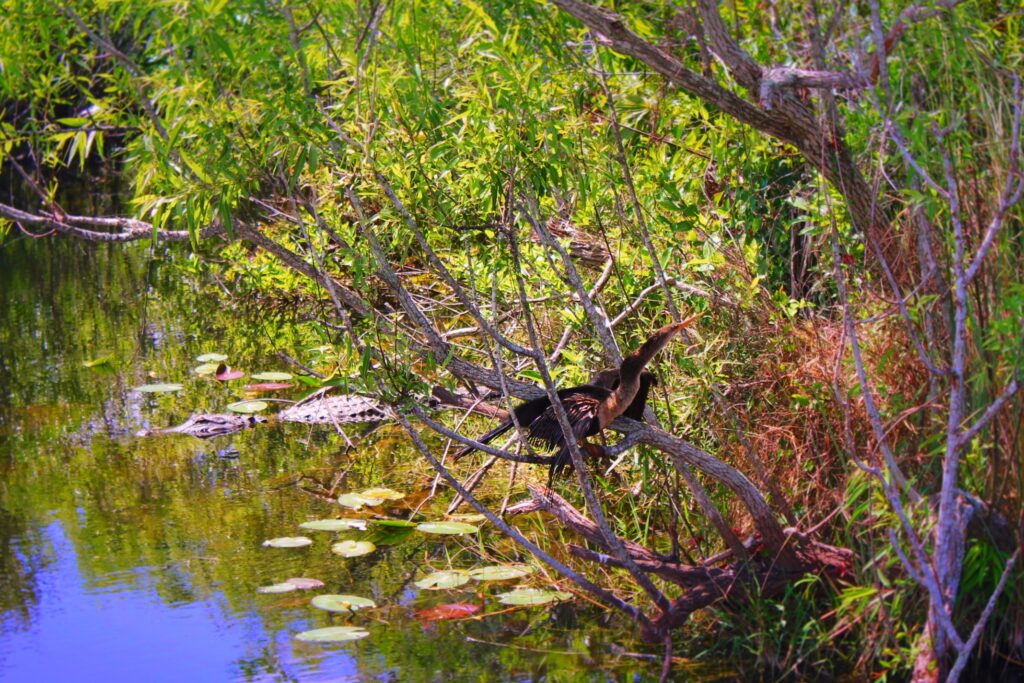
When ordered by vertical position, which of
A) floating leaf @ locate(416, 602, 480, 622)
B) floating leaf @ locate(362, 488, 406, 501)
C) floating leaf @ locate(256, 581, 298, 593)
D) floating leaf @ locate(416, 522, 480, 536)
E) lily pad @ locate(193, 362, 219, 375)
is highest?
lily pad @ locate(193, 362, 219, 375)

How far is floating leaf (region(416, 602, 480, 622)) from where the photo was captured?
404 centimetres

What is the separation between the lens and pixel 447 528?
465 cm

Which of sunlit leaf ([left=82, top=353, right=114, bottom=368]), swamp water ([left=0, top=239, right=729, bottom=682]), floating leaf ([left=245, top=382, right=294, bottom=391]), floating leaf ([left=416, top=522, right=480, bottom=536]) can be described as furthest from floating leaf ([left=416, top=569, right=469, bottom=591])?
sunlit leaf ([left=82, top=353, right=114, bottom=368])

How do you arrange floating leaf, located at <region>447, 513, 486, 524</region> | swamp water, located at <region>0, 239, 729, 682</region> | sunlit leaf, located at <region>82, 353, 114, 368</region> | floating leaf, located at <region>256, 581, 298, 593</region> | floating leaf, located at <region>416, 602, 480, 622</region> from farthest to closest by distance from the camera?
sunlit leaf, located at <region>82, 353, 114, 368</region>
floating leaf, located at <region>447, 513, 486, 524</region>
floating leaf, located at <region>256, 581, 298, 593</region>
floating leaf, located at <region>416, 602, 480, 622</region>
swamp water, located at <region>0, 239, 729, 682</region>

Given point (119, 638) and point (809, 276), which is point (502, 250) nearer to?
point (809, 276)

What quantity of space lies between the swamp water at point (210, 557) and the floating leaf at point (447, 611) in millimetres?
32

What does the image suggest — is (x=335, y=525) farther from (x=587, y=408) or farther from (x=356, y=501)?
(x=587, y=408)

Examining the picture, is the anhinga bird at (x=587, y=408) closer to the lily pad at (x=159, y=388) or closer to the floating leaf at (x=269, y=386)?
the floating leaf at (x=269, y=386)

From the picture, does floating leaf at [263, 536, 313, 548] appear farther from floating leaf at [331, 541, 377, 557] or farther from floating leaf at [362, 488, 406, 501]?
floating leaf at [362, 488, 406, 501]

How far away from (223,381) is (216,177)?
4.48 meters

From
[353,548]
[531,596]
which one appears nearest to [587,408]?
[531,596]

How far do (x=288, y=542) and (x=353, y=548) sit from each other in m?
0.29

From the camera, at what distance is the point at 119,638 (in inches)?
157

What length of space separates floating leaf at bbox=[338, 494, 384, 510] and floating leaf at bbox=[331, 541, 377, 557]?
1.29 ft
